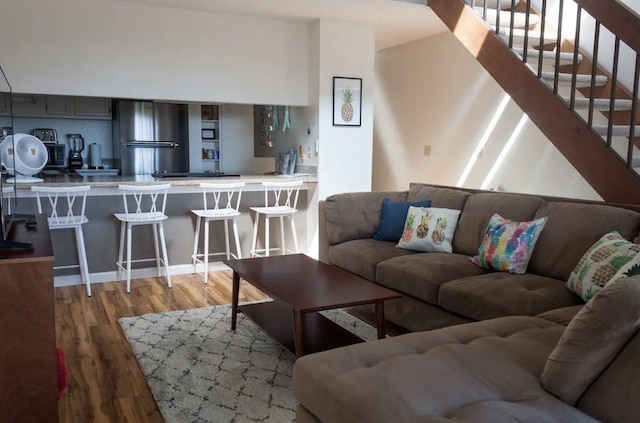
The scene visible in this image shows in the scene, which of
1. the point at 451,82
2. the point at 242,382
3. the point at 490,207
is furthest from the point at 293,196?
the point at 242,382

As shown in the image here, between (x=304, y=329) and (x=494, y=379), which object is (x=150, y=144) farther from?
(x=494, y=379)

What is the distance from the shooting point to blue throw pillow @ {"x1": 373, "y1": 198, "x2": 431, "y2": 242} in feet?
13.6

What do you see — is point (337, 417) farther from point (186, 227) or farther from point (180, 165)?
point (180, 165)

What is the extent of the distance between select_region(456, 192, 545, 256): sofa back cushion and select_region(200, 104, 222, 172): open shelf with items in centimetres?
434

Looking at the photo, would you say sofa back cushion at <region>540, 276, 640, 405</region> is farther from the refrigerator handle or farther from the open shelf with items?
the open shelf with items

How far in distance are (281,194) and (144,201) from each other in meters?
1.40

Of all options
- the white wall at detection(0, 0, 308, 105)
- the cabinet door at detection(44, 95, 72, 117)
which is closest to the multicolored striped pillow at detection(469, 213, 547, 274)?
the white wall at detection(0, 0, 308, 105)

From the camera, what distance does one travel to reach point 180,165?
7043mm

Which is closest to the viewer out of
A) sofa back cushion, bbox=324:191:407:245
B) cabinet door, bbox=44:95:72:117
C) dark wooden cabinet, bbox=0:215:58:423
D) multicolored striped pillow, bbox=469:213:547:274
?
dark wooden cabinet, bbox=0:215:58:423

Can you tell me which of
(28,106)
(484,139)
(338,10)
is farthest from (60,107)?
(484,139)

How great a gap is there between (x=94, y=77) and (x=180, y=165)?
233cm

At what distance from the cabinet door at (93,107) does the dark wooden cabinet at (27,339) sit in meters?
5.11

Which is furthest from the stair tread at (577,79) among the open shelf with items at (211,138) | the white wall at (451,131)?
the open shelf with items at (211,138)

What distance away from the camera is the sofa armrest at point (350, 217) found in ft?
14.0
